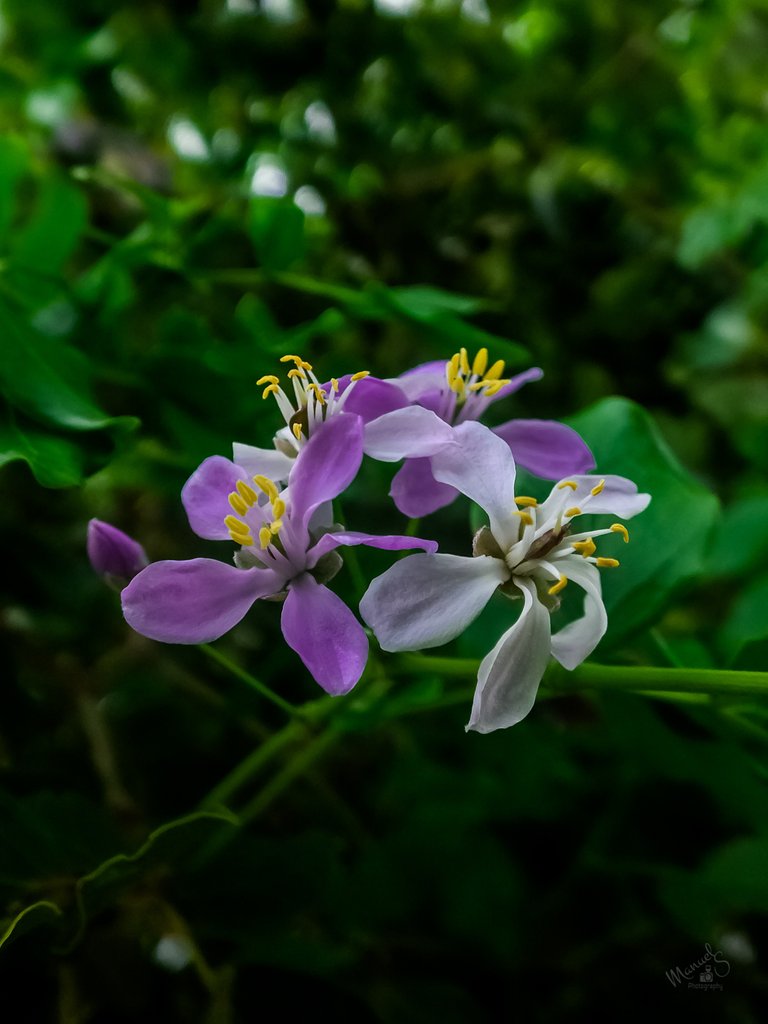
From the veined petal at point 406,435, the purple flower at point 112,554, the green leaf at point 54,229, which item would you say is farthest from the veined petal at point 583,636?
the green leaf at point 54,229

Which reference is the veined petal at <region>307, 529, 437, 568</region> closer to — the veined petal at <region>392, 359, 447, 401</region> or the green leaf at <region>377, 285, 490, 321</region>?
the veined petal at <region>392, 359, 447, 401</region>

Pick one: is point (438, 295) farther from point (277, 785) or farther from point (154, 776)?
point (154, 776)

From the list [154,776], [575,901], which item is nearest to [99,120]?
[154,776]

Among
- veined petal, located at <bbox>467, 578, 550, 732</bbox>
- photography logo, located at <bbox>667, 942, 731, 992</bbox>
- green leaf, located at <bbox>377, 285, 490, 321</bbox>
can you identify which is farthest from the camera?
photography logo, located at <bbox>667, 942, 731, 992</bbox>

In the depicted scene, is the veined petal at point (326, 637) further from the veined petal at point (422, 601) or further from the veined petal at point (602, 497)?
the veined petal at point (602, 497)

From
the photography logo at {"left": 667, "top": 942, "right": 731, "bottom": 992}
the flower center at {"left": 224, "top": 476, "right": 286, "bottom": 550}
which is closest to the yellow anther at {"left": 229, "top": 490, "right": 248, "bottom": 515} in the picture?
the flower center at {"left": 224, "top": 476, "right": 286, "bottom": 550}

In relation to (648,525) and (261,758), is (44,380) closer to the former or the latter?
(261,758)

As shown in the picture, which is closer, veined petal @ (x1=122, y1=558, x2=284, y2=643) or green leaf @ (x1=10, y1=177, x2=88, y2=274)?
veined petal @ (x1=122, y1=558, x2=284, y2=643)

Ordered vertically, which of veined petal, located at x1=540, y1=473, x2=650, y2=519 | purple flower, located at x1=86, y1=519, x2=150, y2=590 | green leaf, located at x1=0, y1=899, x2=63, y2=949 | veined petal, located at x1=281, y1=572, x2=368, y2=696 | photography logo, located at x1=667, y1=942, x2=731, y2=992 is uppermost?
veined petal, located at x1=540, y1=473, x2=650, y2=519
